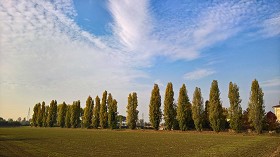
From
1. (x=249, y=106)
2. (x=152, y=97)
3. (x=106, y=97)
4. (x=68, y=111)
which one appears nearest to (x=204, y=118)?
(x=249, y=106)

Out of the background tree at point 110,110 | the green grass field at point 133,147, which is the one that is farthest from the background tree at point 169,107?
the green grass field at point 133,147

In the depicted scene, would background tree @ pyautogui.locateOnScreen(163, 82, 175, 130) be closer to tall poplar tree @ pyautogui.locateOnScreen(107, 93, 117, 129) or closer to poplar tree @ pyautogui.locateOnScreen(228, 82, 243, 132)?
poplar tree @ pyautogui.locateOnScreen(228, 82, 243, 132)

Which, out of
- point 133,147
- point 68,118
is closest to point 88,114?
point 68,118

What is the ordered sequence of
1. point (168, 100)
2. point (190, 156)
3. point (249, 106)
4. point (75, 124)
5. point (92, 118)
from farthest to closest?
point (75, 124) < point (92, 118) < point (168, 100) < point (249, 106) < point (190, 156)

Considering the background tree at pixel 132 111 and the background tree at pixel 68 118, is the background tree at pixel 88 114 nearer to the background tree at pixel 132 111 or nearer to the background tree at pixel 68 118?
the background tree at pixel 68 118

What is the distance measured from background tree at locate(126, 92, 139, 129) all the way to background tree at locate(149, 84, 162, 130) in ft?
27.8

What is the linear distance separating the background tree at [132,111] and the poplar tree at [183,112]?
17.5 meters

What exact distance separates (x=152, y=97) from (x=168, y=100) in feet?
21.0

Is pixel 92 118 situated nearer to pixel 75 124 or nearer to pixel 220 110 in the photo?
pixel 75 124

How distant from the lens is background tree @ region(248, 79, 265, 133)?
2596 inches

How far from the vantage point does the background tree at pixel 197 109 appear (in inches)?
2926

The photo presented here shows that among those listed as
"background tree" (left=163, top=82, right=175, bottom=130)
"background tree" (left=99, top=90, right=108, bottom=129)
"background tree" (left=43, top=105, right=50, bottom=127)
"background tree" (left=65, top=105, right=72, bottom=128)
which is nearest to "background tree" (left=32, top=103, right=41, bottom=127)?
"background tree" (left=43, top=105, right=50, bottom=127)

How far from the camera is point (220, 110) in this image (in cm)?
7269

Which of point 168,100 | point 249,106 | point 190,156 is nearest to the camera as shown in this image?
point 190,156
